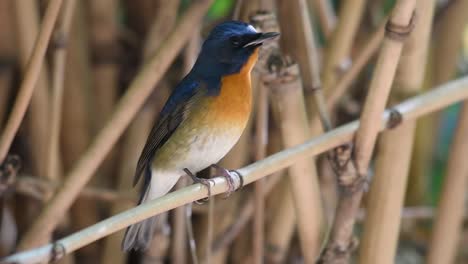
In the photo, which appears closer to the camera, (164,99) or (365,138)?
(365,138)

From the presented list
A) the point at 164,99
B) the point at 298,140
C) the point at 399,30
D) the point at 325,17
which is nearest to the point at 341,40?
the point at 325,17

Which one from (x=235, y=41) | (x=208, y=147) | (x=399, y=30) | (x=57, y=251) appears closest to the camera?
(x=57, y=251)

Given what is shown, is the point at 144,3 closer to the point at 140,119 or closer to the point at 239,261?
the point at 140,119

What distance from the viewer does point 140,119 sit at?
2381 mm

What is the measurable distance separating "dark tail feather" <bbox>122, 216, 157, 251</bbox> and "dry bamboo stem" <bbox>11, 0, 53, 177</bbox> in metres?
0.32

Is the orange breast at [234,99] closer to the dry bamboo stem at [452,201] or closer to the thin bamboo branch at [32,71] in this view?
the thin bamboo branch at [32,71]

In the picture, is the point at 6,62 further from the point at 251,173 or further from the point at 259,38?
the point at 251,173

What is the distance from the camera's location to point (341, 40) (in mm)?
2168

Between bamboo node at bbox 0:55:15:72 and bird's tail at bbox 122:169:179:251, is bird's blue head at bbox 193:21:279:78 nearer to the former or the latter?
bird's tail at bbox 122:169:179:251

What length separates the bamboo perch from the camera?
139cm

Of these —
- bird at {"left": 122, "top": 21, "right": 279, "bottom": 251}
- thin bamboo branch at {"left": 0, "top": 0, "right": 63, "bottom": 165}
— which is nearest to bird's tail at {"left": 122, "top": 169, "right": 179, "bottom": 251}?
bird at {"left": 122, "top": 21, "right": 279, "bottom": 251}

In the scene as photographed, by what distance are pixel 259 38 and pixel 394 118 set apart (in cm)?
36

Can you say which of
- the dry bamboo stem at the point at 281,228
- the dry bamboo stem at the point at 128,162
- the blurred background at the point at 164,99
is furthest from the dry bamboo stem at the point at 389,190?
the dry bamboo stem at the point at 128,162

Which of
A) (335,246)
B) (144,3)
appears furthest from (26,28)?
(335,246)
